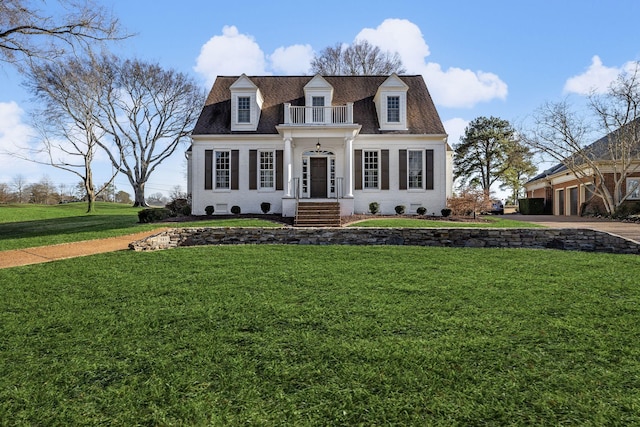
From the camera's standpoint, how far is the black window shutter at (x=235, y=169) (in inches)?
651

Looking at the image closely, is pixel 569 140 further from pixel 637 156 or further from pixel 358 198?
pixel 358 198

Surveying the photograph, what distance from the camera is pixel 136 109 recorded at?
28.5 m

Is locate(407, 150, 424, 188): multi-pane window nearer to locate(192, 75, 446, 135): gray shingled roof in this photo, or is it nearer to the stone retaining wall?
locate(192, 75, 446, 135): gray shingled roof

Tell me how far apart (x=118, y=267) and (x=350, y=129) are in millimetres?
10887

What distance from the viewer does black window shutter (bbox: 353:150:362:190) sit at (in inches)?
648

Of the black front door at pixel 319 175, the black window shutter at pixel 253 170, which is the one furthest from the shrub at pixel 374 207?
the black window shutter at pixel 253 170

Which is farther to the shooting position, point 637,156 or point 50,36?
point 637,156

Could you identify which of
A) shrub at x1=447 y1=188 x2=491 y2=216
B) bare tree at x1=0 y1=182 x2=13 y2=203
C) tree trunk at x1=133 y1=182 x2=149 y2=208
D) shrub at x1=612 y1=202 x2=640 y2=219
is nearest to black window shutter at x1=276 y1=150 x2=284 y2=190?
shrub at x1=447 y1=188 x2=491 y2=216

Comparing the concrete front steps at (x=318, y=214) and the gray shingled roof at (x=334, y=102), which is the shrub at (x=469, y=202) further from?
the concrete front steps at (x=318, y=214)

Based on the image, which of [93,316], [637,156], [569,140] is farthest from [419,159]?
[93,316]

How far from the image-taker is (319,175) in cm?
1683

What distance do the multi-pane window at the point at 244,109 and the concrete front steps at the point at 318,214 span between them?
18.0 feet

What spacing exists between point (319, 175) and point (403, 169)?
153 inches

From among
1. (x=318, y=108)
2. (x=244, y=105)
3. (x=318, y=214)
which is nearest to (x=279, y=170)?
(x=318, y=108)
